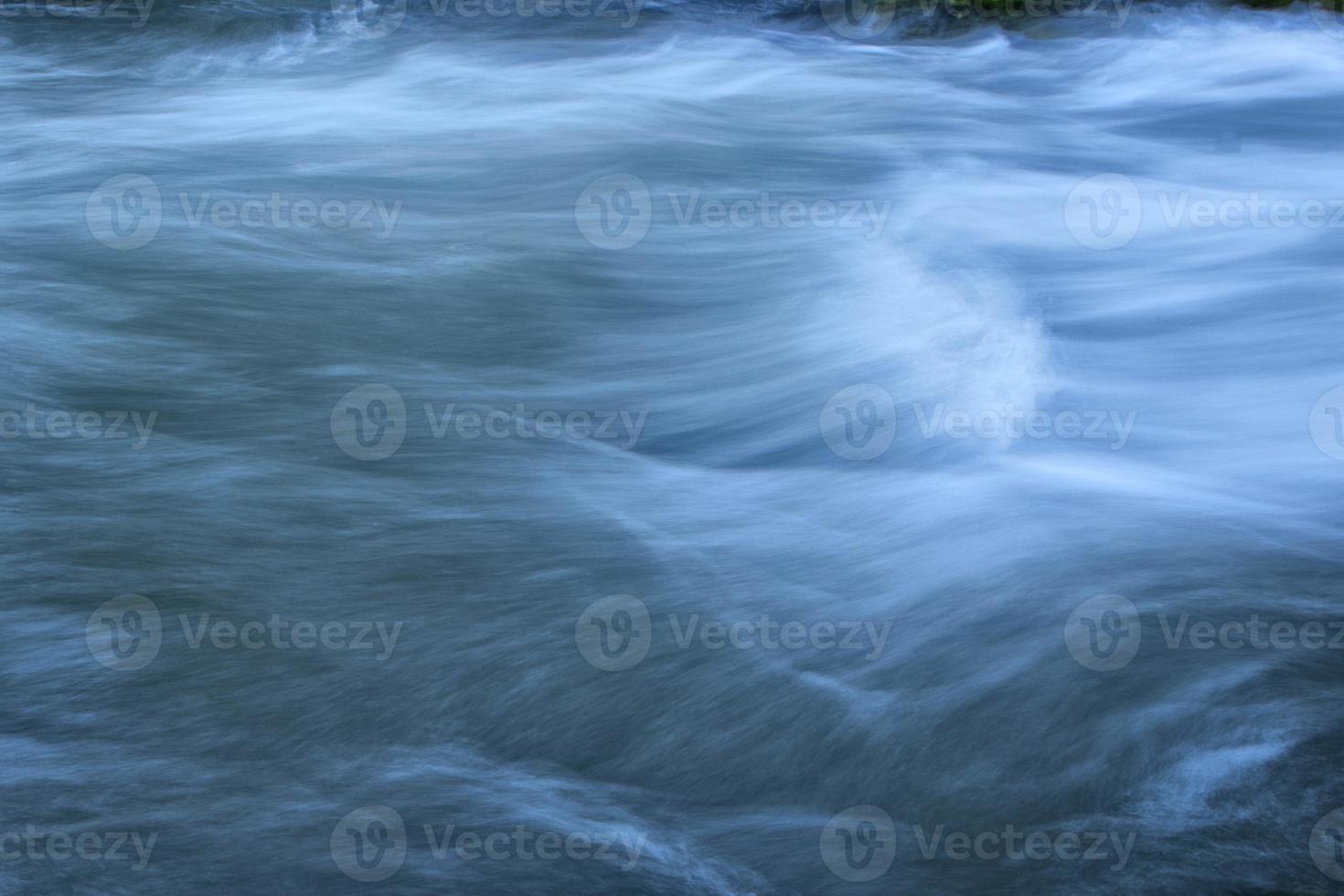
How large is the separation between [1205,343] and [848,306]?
145cm

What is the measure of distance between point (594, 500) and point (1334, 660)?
6.92 feet

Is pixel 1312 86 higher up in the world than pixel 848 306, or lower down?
higher up

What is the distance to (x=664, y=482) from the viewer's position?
4.02 m

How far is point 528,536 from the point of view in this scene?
11.9 feet

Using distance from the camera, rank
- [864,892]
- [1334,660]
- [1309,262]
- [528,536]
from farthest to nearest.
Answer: [1309,262]
[528,536]
[1334,660]
[864,892]

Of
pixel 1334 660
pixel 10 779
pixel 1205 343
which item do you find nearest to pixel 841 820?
pixel 1334 660

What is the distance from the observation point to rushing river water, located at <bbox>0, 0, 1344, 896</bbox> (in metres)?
2.68

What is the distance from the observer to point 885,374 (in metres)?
4.52

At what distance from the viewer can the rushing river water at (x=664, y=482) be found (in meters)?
2.68

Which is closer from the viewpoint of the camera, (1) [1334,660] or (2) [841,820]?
(2) [841,820]

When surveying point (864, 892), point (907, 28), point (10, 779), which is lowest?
point (864, 892)

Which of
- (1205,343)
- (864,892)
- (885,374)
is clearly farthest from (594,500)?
(1205,343)

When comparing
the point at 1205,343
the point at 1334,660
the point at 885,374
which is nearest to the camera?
the point at 1334,660

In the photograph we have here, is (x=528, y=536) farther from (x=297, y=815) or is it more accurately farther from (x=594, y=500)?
(x=297, y=815)
